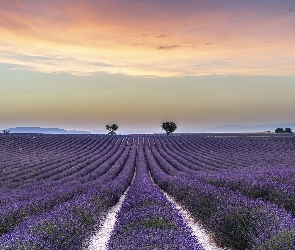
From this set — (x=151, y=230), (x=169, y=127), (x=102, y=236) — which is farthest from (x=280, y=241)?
(x=169, y=127)

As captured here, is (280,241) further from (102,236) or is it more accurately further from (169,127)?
(169,127)

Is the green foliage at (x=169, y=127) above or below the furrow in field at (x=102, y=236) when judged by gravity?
above

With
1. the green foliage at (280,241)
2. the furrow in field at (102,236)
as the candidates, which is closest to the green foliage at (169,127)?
the furrow in field at (102,236)

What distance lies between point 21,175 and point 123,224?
14370 millimetres

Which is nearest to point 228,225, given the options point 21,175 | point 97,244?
point 97,244

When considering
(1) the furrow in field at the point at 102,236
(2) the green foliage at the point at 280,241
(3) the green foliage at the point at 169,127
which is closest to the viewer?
(2) the green foliage at the point at 280,241

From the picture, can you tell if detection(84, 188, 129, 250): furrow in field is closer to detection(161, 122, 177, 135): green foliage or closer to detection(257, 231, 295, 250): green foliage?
detection(257, 231, 295, 250): green foliage

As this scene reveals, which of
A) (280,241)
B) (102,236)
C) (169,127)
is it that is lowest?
(102,236)

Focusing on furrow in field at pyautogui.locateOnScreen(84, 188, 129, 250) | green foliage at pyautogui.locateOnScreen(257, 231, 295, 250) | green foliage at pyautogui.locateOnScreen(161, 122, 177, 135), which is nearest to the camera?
green foliage at pyautogui.locateOnScreen(257, 231, 295, 250)

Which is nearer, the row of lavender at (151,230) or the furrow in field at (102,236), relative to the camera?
the row of lavender at (151,230)

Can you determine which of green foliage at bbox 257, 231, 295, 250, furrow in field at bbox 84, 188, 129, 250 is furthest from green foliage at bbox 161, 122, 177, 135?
green foliage at bbox 257, 231, 295, 250

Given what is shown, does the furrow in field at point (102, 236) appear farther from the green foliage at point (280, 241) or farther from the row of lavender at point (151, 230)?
the green foliage at point (280, 241)

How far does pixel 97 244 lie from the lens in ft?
23.2

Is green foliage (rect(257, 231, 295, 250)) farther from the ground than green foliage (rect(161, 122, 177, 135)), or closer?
closer
